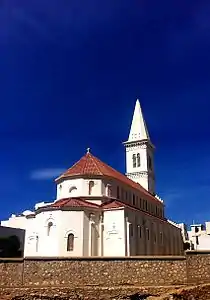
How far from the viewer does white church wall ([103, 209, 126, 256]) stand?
3486 centimetres

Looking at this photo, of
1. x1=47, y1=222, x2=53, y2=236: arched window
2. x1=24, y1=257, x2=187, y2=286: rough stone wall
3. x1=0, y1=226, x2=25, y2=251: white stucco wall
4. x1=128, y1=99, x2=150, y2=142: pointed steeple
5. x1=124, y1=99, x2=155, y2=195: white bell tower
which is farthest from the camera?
x1=128, y1=99, x2=150, y2=142: pointed steeple

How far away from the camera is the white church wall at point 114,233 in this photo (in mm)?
34862

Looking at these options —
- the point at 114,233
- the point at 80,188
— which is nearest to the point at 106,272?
the point at 114,233

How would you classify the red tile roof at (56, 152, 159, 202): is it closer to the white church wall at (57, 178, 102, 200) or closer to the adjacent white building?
the white church wall at (57, 178, 102, 200)

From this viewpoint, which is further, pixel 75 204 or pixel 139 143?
pixel 139 143

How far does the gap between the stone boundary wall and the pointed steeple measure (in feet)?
138

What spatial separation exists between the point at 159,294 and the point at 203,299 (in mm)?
2435

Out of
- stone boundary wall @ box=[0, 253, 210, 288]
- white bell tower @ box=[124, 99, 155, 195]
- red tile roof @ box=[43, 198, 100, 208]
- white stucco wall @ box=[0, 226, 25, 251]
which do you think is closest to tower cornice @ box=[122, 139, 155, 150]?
white bell tower @ box=[124, 99, 155, 195]

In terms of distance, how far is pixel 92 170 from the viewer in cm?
4147

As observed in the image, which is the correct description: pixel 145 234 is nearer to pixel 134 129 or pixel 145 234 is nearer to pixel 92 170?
pixel 92 170

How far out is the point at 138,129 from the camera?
2516 inches

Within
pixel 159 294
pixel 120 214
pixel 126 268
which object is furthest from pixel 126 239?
pixel 159 294

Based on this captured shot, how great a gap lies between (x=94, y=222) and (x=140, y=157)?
2813 centimetres

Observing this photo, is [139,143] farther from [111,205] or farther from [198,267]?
[198,267]
